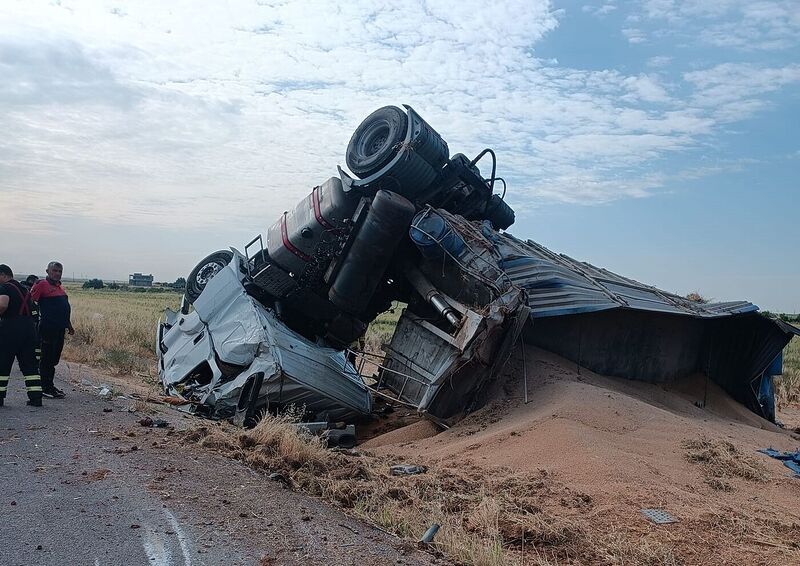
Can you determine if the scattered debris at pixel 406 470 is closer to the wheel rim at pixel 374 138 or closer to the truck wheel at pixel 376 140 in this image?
the truck wheel at pixel 376 140

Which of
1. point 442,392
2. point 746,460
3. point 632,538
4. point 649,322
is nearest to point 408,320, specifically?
point 442,392

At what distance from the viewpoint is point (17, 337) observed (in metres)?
8.51

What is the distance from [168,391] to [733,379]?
30.2 ft

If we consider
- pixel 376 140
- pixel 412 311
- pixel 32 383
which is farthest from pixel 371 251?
pixel 32 383

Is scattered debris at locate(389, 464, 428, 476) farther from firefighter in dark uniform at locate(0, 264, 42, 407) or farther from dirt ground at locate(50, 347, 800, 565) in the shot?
firefighter in dark uniform at locate(0, 264, 42, 407)

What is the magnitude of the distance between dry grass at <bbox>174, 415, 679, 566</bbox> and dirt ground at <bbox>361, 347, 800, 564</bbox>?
0.03 meters

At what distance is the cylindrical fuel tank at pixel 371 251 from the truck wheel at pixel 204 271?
140 inches

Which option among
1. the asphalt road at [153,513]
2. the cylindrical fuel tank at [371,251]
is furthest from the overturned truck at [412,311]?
the asphalt road at [153,513]

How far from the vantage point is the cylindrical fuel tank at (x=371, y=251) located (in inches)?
374

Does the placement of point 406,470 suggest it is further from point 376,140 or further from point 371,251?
point 376,140

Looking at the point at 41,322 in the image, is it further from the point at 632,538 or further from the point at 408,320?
the point at 632,538

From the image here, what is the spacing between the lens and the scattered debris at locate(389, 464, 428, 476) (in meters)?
6.38

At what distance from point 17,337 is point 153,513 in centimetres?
487

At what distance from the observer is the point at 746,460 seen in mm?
6832
